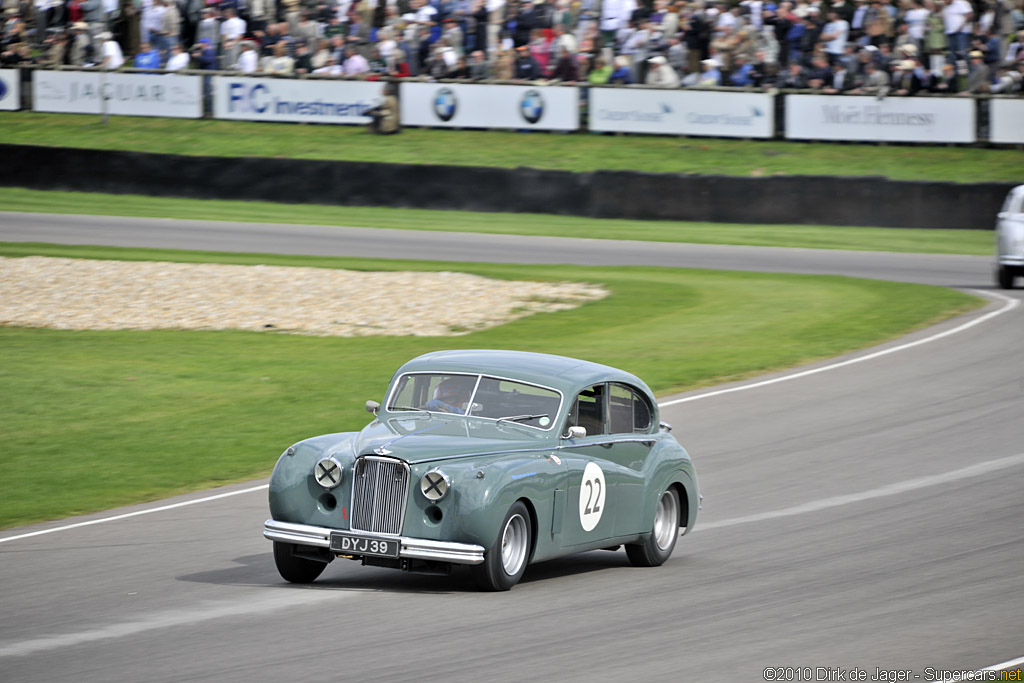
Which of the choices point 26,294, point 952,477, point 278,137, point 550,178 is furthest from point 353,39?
point 952,477

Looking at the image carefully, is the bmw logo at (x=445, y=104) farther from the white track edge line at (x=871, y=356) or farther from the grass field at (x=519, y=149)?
the white track edge line at (x=871, y=356)

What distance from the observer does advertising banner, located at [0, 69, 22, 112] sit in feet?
117

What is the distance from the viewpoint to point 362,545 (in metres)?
7.58

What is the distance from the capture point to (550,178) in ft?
97.8

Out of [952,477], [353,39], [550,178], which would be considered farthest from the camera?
[353,39]

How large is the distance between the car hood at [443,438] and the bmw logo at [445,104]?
25.4 metres

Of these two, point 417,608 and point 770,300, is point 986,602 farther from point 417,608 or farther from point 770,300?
point 770,300

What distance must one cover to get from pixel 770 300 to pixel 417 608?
14.8m

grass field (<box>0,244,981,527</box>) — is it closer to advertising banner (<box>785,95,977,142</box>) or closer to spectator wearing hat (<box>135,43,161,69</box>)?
advertising banner (<box>785,95,977,142</box>)

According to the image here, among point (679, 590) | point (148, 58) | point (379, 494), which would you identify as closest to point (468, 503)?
point (379, 494)

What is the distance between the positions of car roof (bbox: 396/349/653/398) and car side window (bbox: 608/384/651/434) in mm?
88

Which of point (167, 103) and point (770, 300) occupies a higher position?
point (167, 103)

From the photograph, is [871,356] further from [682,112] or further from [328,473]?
[682,112]

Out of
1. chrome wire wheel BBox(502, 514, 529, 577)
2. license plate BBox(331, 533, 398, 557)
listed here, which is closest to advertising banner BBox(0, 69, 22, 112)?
license plate BBox(331, 533, 398, 557)
